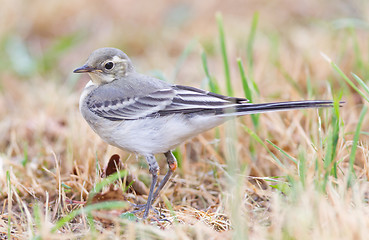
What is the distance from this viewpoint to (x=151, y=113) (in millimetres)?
4277

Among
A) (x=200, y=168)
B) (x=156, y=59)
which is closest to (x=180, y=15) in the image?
(x=156, y=59)

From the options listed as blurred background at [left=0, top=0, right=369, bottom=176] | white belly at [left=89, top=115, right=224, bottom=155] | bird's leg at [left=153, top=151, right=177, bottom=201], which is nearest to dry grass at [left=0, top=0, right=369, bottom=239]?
blurred background at [left=0, top=0, right=369, bottom=176]

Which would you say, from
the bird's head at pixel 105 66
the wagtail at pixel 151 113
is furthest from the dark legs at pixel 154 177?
the bird's head at pixel 105 66

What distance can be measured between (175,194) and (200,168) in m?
0.50

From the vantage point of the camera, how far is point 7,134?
5.94m

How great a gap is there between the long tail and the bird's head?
1.19 metres

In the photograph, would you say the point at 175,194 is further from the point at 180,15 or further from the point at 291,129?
the point at 180,15

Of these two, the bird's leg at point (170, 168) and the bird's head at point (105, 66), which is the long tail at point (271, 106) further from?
the bird's head at point (105, 66)

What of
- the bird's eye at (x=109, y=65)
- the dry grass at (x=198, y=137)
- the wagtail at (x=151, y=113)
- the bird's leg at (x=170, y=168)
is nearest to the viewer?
the dry grass at (x=198, y=137)

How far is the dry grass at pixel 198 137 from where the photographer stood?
328 centimetres

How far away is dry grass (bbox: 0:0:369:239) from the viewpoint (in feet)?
10.8

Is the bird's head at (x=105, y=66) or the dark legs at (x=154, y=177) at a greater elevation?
the bird's head at (x=105, y=66)

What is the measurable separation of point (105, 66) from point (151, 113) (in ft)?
2.41

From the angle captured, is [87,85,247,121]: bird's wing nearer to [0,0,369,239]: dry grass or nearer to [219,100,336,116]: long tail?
[219,100,336,116]: long tail
